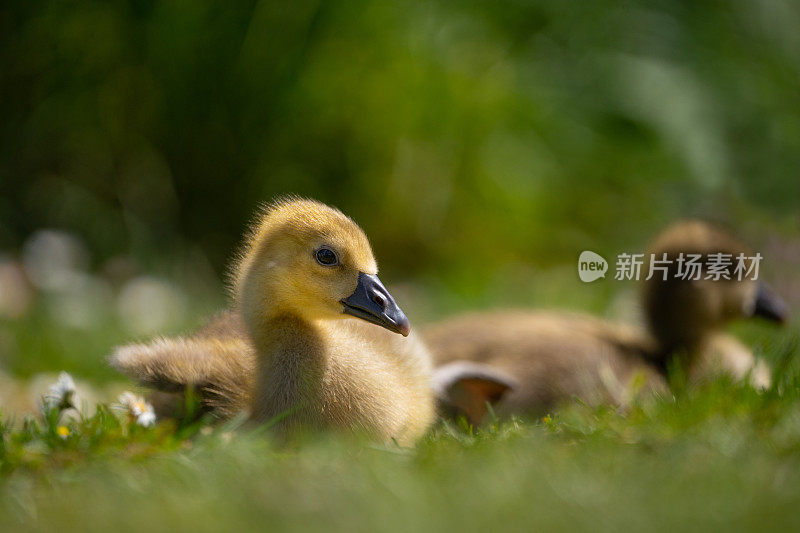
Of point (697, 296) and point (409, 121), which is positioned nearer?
point (697, 296)

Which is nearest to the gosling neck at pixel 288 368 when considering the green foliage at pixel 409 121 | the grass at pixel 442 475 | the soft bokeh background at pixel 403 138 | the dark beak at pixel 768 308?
the grass at pixel 442 475

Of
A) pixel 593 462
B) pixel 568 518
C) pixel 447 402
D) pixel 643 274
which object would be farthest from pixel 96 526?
pixel 643 274

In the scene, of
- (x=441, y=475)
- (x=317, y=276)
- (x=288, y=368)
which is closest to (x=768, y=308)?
(x=317, y=276)

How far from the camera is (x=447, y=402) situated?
12.8 feet

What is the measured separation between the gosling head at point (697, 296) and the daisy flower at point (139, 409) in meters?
2.47

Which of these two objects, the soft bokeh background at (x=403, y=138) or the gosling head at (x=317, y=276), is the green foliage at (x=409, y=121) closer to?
the soft bokeh background at (x=403, y=138)

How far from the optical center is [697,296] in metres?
4.64

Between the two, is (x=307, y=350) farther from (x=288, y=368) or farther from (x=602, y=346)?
(x=602, y=346)

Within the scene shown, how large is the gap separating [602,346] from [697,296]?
58cm

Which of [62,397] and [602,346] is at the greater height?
[602,346]

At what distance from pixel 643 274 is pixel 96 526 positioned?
3.34m

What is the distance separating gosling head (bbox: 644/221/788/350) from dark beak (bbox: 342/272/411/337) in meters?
2.02

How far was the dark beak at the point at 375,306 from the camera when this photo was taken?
3010 mm

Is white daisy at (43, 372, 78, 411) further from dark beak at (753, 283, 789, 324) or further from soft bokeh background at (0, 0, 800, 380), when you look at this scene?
dark beak at (753, 283, 789, 324)
